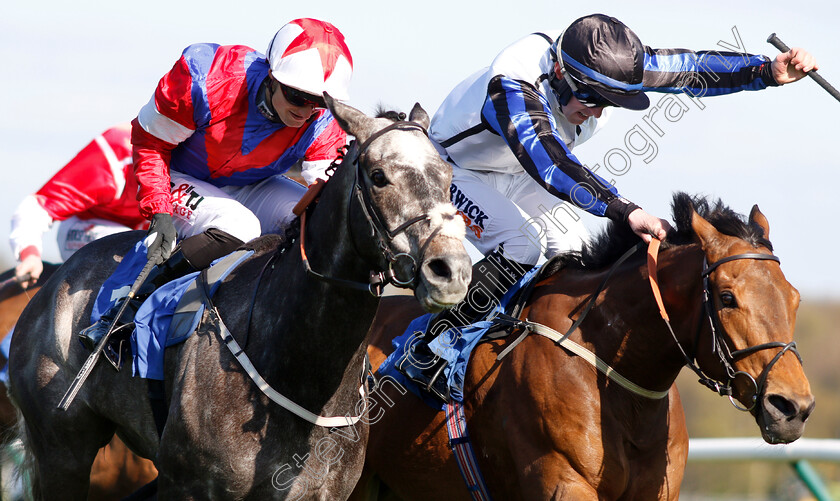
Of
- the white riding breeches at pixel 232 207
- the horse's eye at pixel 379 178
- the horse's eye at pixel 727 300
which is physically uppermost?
the horse's eye at pixel 379 178

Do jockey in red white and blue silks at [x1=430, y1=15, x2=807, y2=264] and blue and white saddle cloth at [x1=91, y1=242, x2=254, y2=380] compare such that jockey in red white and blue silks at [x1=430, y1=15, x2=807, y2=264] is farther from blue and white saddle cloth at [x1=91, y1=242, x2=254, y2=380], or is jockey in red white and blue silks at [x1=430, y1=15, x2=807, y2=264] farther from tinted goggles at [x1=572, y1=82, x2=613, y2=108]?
blue and white saddle cloth at [x1=91, y1=242, x2=254, y2=380]

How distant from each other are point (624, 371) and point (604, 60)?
1.56 meters

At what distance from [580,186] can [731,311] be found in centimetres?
93

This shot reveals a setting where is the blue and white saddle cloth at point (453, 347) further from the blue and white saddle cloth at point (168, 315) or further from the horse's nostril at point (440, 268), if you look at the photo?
the horse's nostril at point (440, 268)

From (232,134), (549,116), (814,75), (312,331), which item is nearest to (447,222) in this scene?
(312,331)

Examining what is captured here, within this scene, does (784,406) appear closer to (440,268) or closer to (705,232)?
(705,232)

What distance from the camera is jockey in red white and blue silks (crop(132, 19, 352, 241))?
4363 millimetres

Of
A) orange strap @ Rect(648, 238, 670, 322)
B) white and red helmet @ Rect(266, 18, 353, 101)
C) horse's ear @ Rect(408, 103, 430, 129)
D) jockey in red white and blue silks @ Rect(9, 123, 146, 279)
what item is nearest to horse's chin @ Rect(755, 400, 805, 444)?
orange strap @ Rect(648, 238, 670, 322)

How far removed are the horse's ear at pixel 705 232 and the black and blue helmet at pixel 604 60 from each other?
0.87 metres

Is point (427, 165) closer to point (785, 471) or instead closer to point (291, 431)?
point (291, 431)

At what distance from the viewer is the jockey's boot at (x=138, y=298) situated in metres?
4.46

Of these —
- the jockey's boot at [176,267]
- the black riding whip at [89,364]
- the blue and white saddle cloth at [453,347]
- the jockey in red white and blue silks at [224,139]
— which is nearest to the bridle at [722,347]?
the blue and white saddle cloth at [453,347]

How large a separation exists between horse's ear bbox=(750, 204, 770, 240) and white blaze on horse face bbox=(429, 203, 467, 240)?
68.7 inches

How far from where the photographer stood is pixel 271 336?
3.86 meters
